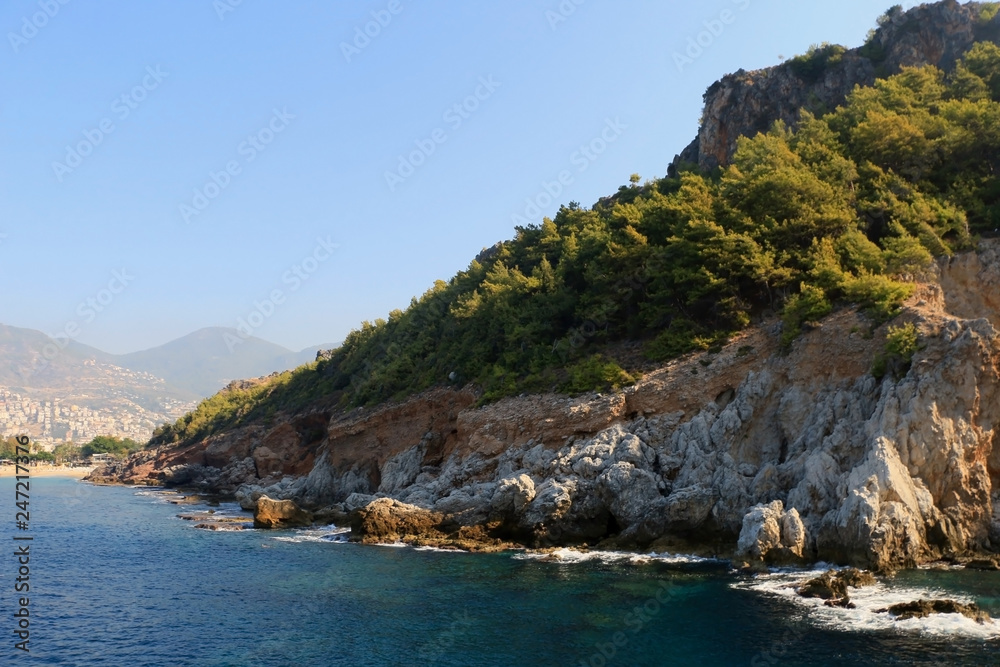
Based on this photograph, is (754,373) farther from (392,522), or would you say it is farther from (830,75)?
(830,75)

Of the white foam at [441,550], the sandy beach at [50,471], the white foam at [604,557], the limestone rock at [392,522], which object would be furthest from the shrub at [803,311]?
the sandy beach at [50,471]

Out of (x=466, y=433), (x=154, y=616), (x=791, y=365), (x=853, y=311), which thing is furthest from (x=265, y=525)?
(x=853, y=311)

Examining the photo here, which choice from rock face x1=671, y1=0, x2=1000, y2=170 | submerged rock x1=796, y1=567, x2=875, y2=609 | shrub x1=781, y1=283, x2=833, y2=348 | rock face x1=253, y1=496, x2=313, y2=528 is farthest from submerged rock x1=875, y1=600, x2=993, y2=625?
rock face x1=671, y1=0, x2=1000, y2=170

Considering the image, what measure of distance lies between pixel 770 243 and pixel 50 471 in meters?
154

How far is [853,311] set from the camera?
3641 centimetres

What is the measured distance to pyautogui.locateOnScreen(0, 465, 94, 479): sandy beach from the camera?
13846 centimetres

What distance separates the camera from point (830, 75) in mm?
65938

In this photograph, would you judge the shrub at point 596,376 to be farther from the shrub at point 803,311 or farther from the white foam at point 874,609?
the white foam at point 874,609

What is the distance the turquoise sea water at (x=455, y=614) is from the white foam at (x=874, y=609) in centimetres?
8

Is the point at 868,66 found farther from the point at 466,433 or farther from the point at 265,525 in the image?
the point at 265,525

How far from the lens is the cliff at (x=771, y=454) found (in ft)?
95.8

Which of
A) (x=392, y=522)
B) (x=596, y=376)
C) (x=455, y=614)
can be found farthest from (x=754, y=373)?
(x=392, y=522)

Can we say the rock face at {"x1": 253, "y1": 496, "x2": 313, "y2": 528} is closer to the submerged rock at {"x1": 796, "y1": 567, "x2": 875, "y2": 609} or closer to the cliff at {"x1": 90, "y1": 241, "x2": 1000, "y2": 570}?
the cliff at {"x1": 90, "y1": 241, "x2": 1000, "y2": 570}

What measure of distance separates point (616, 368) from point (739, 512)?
488 inches
